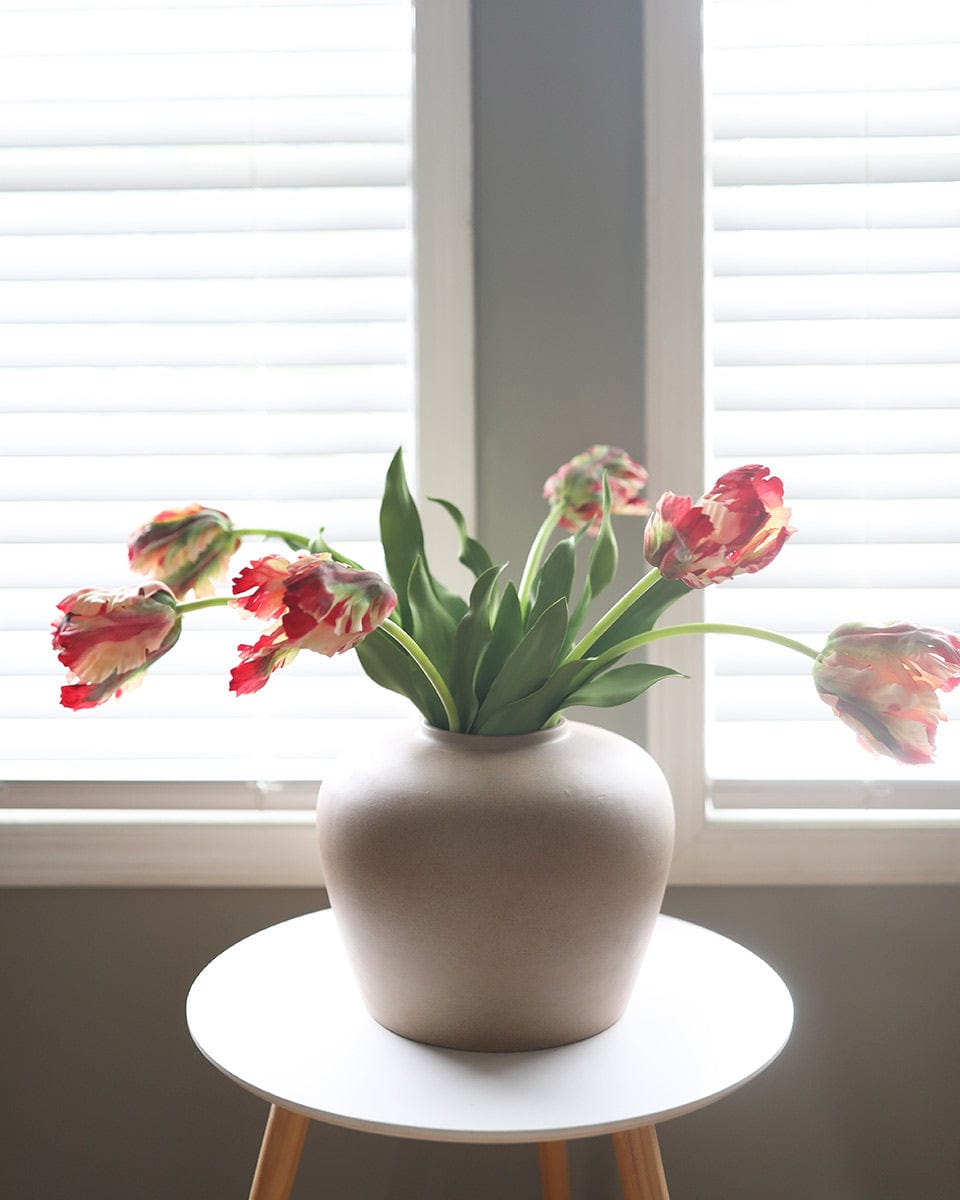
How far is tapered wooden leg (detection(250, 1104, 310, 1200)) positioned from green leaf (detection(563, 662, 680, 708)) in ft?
1.30

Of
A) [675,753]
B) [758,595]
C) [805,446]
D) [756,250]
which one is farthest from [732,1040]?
[756,250]

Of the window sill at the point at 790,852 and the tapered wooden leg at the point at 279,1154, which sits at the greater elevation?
the window sill at the point at 790,852

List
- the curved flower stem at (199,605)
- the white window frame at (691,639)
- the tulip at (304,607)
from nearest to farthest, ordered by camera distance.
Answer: the tulip at (304,607), the curved flower stem at (199,605), the white window frame at (691,639)

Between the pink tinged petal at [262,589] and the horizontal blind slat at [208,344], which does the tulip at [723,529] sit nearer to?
the pink tinged petal at [262,589]

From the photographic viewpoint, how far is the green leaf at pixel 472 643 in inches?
31.8

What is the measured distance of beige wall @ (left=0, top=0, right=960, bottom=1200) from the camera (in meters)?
1.17

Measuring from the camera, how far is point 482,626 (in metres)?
0.81

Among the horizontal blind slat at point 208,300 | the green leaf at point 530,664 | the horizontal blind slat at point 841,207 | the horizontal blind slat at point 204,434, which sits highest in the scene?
the horizontal blind slat at point 841,207

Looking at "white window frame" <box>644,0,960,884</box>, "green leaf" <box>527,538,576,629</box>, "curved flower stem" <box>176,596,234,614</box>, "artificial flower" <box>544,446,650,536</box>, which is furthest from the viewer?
"white window frame" <box>644,0,960,884</box>

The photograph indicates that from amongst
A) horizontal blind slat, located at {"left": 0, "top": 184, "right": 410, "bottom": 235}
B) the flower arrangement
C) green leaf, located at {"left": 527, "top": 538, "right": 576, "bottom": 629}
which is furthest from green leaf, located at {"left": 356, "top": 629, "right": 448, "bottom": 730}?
horizontal blind slat, located at {"left": 0, "top": 184, "right": 410, "bottom": 235}

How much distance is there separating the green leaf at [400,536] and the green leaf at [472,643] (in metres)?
0.07

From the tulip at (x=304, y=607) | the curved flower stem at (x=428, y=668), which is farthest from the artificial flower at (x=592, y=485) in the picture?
the tulip at (x=304, y=607)

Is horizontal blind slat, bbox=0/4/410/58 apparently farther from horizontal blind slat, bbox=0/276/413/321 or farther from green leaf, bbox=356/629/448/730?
green leaf, bbox=356/629/448/730

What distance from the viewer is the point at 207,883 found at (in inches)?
48.3
